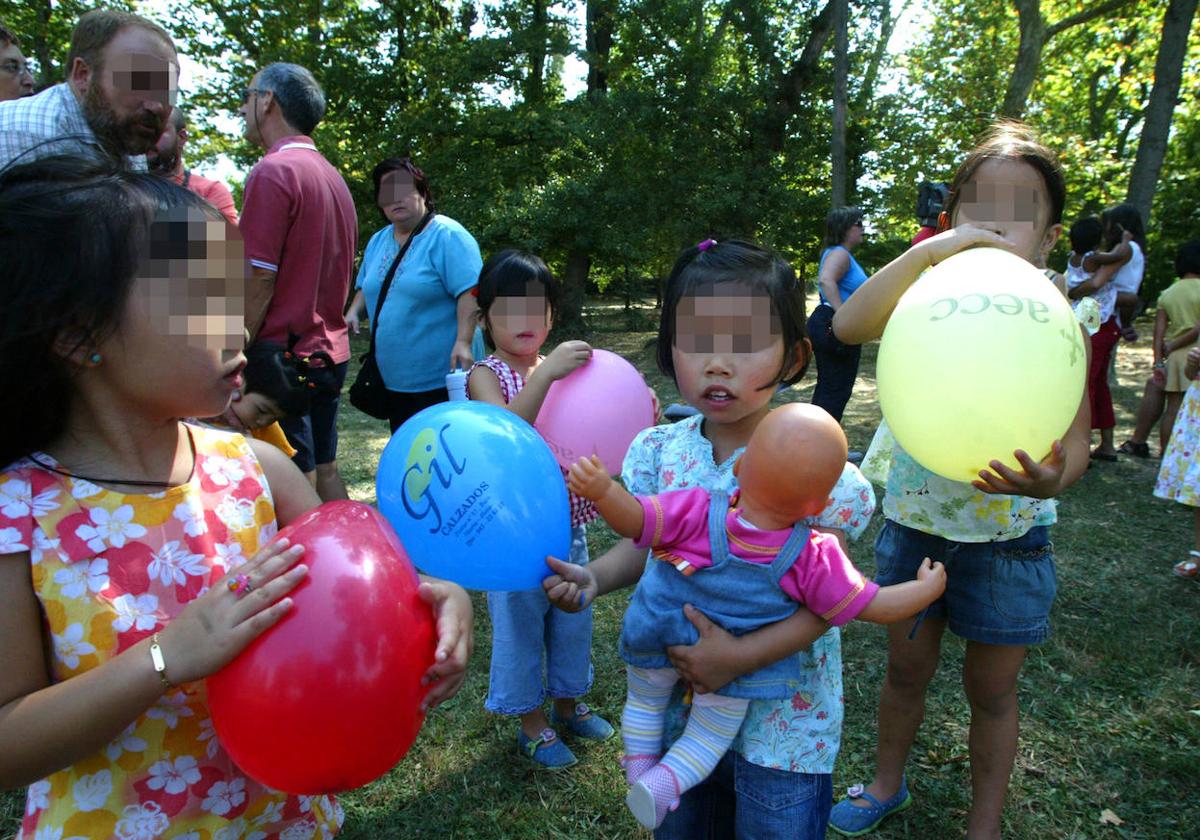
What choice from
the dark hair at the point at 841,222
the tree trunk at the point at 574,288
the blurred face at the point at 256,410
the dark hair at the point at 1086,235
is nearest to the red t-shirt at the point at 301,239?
the blurred face at the point at 256,410

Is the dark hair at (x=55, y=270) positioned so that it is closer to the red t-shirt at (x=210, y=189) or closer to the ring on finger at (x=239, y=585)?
the ring on finger at (x=239, y=585)

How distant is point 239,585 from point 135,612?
213mm

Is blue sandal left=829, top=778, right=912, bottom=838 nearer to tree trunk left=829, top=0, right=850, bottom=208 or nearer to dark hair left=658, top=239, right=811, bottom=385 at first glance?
dark hair left=658, top=239, right=811, bottom=385

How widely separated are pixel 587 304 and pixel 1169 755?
23.6m

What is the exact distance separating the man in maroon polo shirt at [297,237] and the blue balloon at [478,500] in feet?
4.48

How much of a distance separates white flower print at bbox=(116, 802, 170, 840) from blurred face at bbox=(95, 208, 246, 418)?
0.61 meters

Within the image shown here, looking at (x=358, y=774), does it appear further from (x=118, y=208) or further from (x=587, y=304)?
(x=587, y=304)

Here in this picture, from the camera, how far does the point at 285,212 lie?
2.94 m

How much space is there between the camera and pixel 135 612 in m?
1.08

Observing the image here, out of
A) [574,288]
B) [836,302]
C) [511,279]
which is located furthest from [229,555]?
[574,288]

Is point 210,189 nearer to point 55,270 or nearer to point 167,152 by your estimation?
point 167,152

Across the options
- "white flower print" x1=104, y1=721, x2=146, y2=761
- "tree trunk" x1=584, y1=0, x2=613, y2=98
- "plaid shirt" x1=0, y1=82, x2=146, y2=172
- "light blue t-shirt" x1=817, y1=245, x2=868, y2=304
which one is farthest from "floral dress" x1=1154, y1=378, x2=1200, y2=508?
"tree trunk" x1=584, y1=0, x2=613, y2=98

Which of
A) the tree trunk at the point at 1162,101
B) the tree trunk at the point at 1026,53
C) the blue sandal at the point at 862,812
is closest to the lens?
the blue sandal at the point at 862,812

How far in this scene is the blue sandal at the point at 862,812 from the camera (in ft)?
7.23
